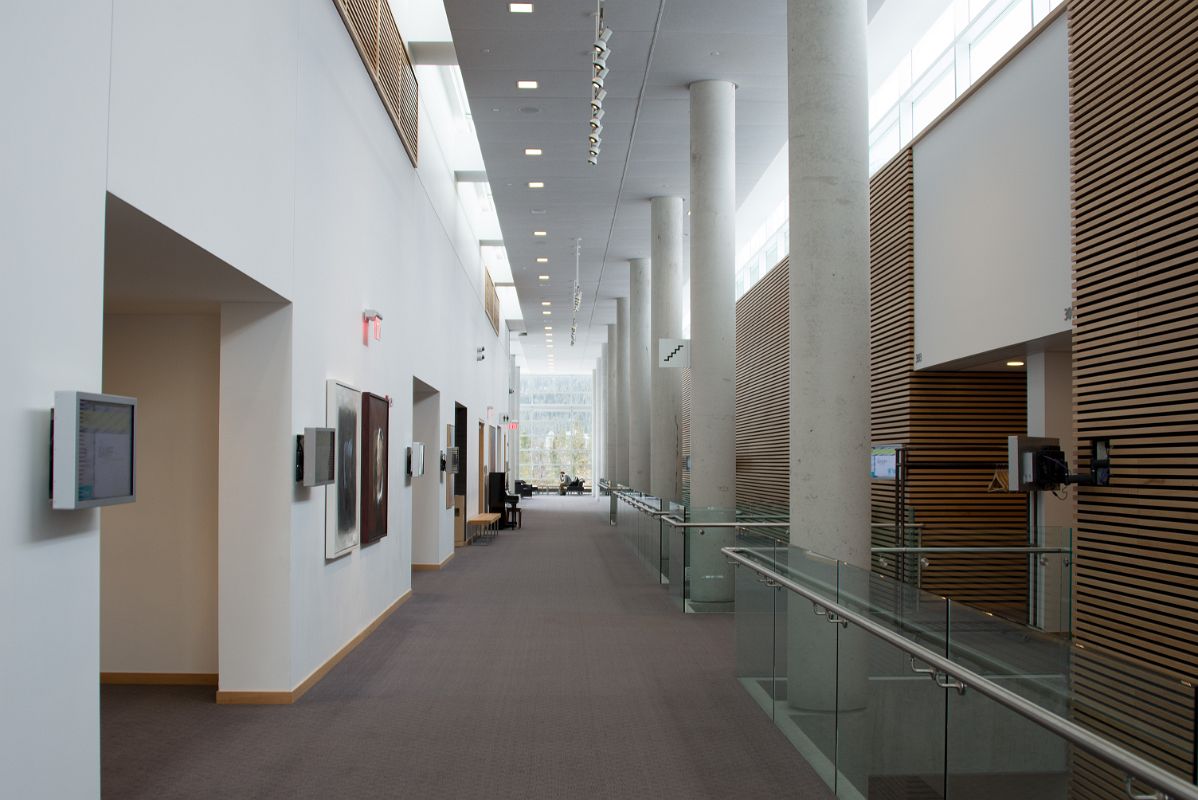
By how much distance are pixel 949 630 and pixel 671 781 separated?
1893mm

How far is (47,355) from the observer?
338 centimetres

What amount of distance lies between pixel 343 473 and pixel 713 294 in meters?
5.58

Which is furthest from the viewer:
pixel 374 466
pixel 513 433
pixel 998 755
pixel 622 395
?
pixel 513 433

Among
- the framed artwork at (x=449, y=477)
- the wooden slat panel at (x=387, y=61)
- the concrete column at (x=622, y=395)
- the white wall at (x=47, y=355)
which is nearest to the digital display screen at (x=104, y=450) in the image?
the white wall at (x=47, y=355)

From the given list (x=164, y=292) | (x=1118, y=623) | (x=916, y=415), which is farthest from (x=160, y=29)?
(x=916, y=415)

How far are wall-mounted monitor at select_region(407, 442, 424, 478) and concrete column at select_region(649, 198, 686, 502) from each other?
5.63m

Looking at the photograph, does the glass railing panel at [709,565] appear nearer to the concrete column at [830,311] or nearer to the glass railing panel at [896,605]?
the concrete column at [830,311]

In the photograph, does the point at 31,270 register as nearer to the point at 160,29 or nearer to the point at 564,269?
the point at 160,29

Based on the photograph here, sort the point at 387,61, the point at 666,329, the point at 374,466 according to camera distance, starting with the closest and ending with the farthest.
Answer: the point at 374,466, the point at 387,61, the point at 666,329

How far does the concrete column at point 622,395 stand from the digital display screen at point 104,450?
2376 centimetres

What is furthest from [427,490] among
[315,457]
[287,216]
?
[287,216]

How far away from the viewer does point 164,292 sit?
244 inches

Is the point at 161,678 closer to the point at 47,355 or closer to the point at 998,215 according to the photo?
the point at 47,355

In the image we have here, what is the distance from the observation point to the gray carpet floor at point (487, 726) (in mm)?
4918
